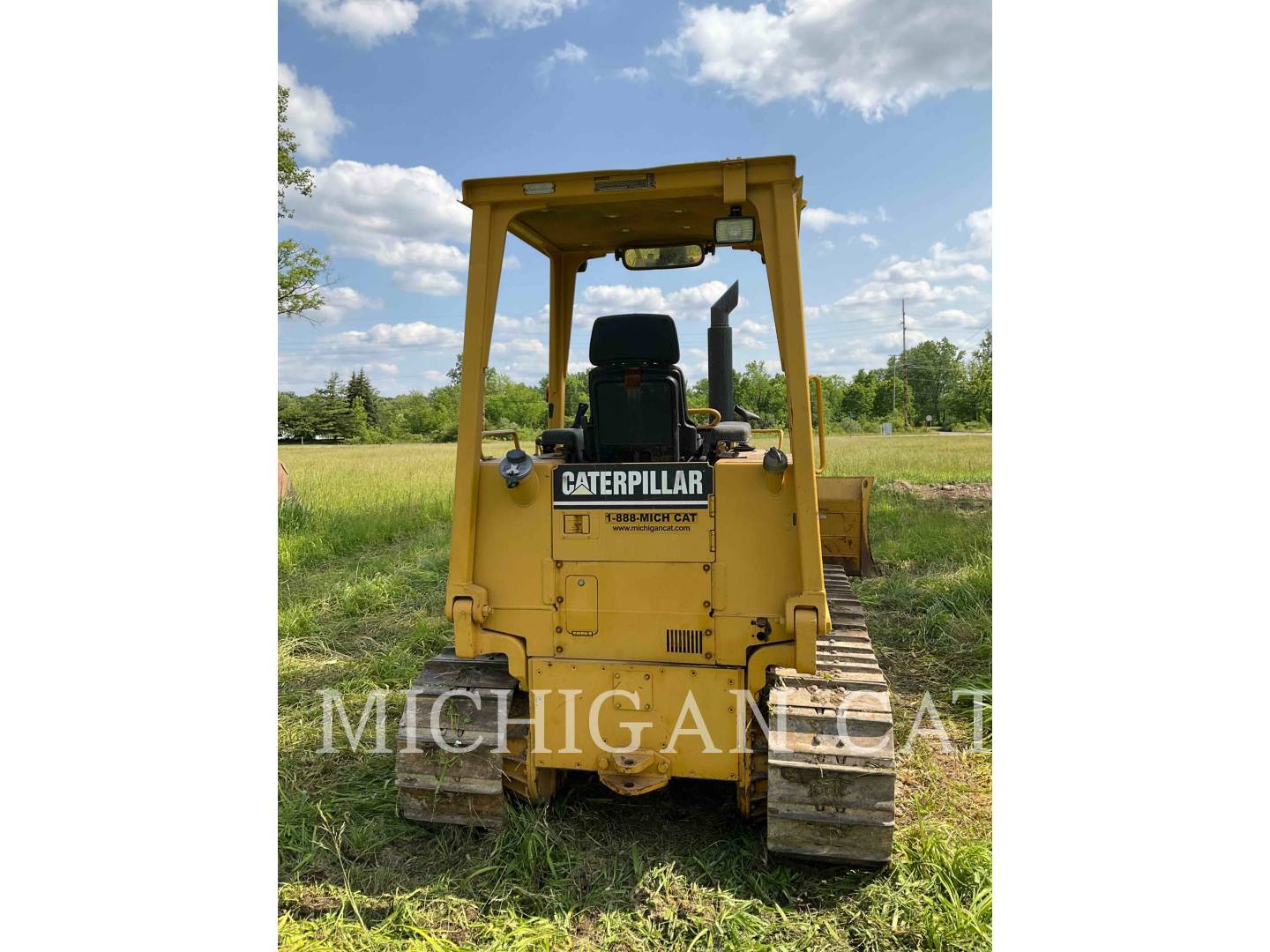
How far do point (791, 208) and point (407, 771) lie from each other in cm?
331

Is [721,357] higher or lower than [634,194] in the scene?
lower

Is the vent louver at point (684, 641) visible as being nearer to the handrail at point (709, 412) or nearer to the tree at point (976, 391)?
the handrail at point (709, 412)

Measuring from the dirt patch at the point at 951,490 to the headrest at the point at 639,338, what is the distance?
442 inches

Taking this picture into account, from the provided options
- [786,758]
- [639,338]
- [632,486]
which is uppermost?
[639,338]

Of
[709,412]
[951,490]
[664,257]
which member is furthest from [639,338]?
[951,490]

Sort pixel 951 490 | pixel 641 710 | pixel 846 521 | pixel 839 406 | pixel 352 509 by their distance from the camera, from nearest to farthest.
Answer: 1. pixel 641 710
2. pixel 846 521
3. pixel 352 509
4. pixel 951 490
5. pixel 839 406

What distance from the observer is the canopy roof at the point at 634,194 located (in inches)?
134

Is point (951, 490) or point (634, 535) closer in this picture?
point (634, 535)

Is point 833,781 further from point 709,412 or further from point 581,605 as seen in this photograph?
point 709,412

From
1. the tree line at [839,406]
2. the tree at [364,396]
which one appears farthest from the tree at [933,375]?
the tree at [364,396]

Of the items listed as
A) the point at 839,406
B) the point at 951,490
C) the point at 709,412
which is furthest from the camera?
the point at 839,406

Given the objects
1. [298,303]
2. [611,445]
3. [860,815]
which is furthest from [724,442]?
[298,303]

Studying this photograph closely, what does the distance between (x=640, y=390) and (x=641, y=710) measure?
165 centimetres

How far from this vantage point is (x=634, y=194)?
3555mm
